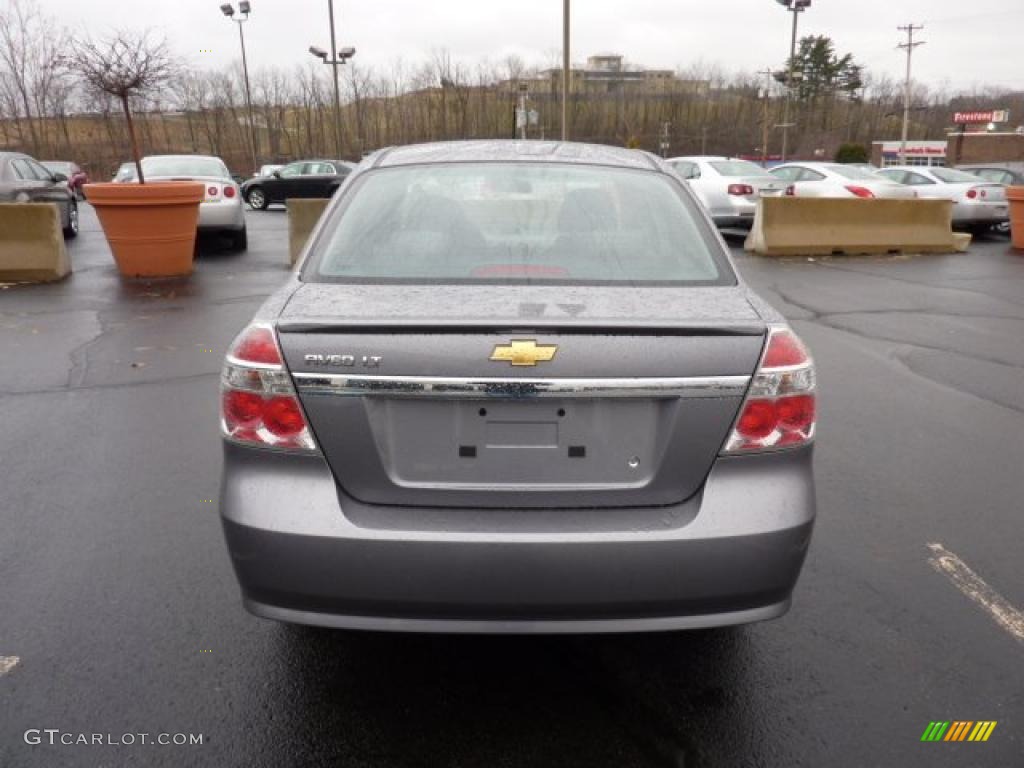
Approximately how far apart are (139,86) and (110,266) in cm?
299

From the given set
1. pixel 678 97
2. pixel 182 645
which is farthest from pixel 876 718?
pixel 678 97

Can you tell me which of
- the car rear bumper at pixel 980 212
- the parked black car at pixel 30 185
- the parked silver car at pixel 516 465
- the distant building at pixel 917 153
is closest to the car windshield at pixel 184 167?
the parked black car at pixel 30 185

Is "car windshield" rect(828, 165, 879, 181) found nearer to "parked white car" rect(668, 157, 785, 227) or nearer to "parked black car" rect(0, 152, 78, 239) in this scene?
"parked white car" rect(668, 157, 785, 227)

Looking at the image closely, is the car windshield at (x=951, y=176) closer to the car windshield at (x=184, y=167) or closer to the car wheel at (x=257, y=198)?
the car windshield at (x=184, y=167)

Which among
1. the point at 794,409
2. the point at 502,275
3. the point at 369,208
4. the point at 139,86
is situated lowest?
the point at 794,409

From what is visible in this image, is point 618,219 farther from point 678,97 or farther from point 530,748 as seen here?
point 678,97

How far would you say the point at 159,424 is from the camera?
16.9 feet

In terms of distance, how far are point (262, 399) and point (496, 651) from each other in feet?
4.04

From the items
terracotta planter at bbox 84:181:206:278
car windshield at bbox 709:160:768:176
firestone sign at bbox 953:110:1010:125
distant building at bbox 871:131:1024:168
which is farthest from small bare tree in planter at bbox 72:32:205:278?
firestone sign at bbox 953:110:1010:125

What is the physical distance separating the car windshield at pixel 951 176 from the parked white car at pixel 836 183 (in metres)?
1.99

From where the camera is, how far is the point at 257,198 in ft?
92.0

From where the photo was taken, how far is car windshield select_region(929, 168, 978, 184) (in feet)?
60.0

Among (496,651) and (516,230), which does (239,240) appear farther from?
(496,651)

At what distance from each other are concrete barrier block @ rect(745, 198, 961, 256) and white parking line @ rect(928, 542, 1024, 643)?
449 inches
